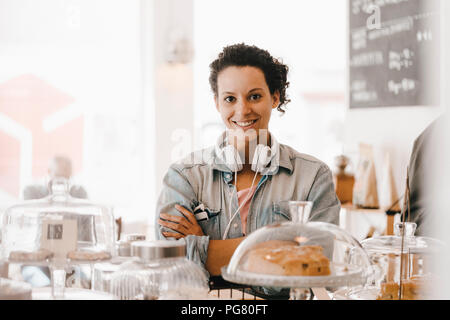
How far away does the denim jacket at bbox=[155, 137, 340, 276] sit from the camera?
178 cm

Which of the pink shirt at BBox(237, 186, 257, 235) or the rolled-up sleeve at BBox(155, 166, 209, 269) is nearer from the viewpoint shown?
the rolled-up sleeve at BBox(155, 166, 209, 269)

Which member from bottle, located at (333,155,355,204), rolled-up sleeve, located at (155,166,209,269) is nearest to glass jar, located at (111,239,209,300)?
rolled-up sleeve, located at (155,166,209,269)

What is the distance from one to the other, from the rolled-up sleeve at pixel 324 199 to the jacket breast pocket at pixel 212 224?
0.28 metres

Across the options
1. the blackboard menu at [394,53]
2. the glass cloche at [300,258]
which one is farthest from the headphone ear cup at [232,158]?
the blackboard menu at [394,53]

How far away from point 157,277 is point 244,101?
847mm

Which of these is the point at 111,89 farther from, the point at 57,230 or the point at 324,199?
the point at 57,230

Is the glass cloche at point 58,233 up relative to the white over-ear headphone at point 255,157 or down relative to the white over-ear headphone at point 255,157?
down

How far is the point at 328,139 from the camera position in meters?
6.11

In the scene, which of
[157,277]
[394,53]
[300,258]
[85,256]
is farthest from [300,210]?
[394,53]

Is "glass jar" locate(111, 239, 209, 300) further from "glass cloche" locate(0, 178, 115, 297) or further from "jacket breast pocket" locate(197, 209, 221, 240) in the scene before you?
"jacket breast pocket" locate(197, 209, 221, 240)

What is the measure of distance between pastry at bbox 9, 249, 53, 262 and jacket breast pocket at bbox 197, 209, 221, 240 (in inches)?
27.9

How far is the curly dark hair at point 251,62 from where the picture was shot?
6.16 feet

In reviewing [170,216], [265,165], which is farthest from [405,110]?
[170,216]

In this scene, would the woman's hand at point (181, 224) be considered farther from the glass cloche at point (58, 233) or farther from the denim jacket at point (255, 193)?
the glass cloche at point (58, 233)
